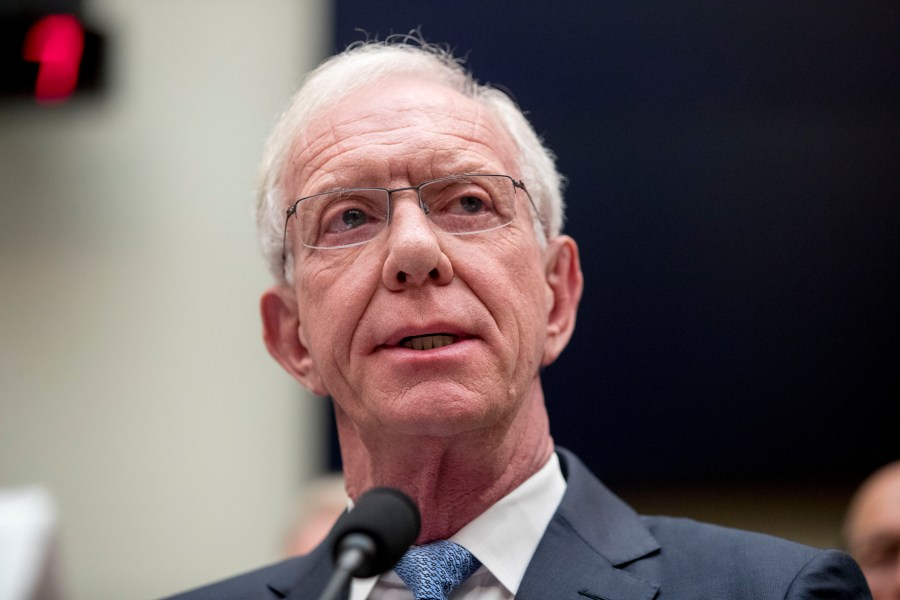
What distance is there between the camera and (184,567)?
15.0 ft

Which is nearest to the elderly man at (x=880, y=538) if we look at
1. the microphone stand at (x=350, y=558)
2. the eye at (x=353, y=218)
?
the eye at (x=353, y=218)

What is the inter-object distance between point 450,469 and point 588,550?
0.97 feet

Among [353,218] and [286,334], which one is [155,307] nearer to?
[286,334]

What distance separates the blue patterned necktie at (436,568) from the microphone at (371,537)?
320 mm

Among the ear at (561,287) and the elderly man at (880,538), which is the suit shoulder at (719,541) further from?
the elderly man at (880,538)

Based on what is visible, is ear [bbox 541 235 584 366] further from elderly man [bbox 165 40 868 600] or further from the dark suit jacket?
the dark suit jacket

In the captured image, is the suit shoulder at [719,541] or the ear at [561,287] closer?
the suit shoulder at [719,541]

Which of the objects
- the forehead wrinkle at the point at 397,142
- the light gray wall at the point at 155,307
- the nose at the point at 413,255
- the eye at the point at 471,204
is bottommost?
the light gray wall at the point at 155,307

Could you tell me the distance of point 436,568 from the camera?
→ 1.91m

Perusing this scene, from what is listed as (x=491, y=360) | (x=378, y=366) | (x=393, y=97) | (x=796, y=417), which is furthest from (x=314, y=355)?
(x=796, y=417)

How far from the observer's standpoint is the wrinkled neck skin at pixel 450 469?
197 cm

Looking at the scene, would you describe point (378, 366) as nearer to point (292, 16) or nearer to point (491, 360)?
point (491, 360)

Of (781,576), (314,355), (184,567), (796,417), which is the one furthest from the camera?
(184,567)

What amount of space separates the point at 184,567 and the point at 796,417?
261cm
